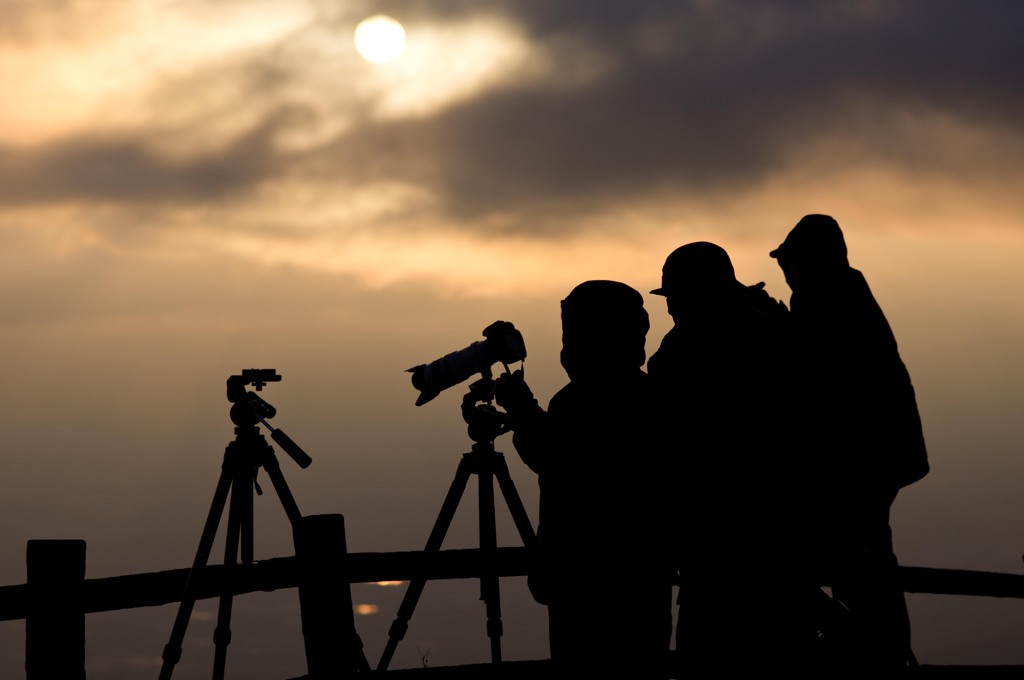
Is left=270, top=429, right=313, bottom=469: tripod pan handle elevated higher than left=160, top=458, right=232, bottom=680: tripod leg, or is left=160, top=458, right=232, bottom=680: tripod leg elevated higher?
left=270, top=429, right=313, bottom=469: tripod pan handle

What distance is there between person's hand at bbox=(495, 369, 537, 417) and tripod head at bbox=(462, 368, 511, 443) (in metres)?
0.13

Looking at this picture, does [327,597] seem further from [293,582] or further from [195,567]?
[195,567]

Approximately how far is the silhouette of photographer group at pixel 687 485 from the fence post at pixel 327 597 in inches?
95.0

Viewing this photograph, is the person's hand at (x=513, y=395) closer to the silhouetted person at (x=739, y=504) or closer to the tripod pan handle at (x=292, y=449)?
the silhouetted person at (x=739, y=504)

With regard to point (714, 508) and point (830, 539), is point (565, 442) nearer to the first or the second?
point (714, 508)

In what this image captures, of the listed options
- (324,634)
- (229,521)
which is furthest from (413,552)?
(229,521)

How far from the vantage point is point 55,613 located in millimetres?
5723

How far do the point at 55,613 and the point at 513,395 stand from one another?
2.64m

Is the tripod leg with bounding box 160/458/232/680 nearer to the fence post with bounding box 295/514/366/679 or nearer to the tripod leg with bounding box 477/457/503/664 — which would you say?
the fence post with bounding box 295/514/366/679

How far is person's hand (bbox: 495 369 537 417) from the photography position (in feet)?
16.2

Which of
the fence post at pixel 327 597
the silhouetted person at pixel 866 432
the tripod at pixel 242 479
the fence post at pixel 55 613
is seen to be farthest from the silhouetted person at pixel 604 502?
the tripod at pixel 242 479

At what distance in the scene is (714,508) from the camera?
15.2ft

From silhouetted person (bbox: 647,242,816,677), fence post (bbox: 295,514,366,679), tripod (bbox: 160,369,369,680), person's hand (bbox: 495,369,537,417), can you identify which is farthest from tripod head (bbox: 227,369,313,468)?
silhouetted person (bbox: 647,242,816,677)

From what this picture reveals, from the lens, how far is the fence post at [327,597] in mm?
6816
